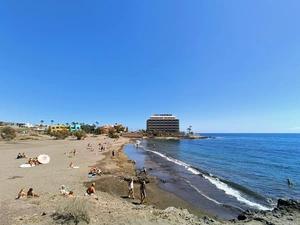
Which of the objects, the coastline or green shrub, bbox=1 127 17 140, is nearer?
the coastline

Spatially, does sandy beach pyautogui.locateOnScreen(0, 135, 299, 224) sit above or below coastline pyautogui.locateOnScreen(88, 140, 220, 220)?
above

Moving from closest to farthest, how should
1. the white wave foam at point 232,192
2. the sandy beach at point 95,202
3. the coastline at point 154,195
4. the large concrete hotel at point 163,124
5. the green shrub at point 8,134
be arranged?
1. the sandy beach at point 95,202
2. the coastline at point 154,195
3. the white wave foam at point 232,192
4. the green shrub at point 8,134
5. the large concrete hotel at point 163,124

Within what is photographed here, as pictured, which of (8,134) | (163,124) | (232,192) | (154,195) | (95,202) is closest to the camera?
(95,202)

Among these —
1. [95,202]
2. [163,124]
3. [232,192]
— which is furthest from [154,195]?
[163,124]

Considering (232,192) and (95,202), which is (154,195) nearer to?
(95,202)

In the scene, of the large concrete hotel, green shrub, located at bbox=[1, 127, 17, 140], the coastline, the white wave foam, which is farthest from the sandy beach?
the large concrete hotel

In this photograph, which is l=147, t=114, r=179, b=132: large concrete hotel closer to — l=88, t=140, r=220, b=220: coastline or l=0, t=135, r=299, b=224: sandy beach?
l=0, t=135, r=299, b=224: sandy beach

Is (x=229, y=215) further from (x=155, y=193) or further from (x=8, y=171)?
(x=8, y=171)

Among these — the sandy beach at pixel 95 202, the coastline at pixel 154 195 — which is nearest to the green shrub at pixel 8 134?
the sandy beach at pixel 95 202

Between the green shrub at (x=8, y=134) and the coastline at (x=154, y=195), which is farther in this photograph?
the green shrub at (x=8, y=134)

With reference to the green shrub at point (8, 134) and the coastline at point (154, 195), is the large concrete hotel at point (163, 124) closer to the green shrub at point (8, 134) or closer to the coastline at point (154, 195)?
the green shrub at point (8, 134)

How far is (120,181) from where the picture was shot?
17750 millimetres

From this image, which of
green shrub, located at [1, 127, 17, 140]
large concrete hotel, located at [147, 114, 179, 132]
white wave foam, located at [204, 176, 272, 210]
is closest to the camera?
white wave foam, located at [204, 176, 272, 210]

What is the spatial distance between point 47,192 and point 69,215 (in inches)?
270
